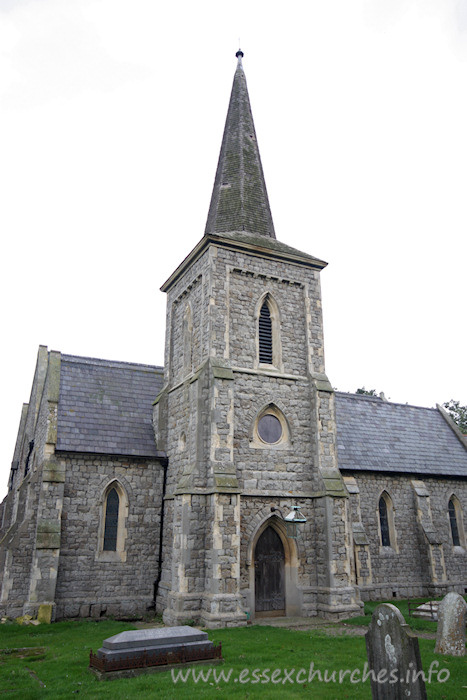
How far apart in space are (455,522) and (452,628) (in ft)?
42.4

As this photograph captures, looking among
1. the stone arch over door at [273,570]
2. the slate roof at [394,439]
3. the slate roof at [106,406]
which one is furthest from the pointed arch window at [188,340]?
the slate roof at [394,439]

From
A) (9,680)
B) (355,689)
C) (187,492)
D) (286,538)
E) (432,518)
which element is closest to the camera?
(355,689)

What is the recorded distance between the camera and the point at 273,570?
1559cm

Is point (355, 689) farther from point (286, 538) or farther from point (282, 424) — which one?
point (282, 424)

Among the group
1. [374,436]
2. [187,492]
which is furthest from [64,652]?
[374,436]

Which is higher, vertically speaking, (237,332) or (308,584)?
(237,332)

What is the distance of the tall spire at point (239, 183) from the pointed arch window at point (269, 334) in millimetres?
3283

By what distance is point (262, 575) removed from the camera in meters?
15.3

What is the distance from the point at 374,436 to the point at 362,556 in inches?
233

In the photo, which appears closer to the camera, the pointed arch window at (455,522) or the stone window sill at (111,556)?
the stone window sill at (111,556)

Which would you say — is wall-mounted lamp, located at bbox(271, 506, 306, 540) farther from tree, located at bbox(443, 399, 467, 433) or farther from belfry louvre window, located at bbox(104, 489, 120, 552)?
tree, located at bbox(443, 399, 467, 433)

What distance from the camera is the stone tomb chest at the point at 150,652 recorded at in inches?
354

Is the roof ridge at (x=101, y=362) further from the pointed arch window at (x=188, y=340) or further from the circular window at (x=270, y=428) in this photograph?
the circular window at (x=270, y=428)

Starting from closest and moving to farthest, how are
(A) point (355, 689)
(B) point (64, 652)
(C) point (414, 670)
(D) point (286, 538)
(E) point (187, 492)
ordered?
1. (C) point (414, 670)
2. (A) point (355, 689)
3. (B) point (64, 652)
4. (E) point (187, 492)
5. (D) point (286, 538)
